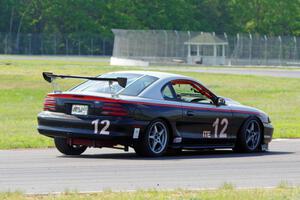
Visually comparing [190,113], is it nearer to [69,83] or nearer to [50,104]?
[50,104]

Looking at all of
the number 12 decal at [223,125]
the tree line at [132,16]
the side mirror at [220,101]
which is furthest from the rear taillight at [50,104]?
the tree line at [132,16]

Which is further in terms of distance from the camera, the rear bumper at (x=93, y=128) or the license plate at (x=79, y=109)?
the license plate at (x=79, y=109)

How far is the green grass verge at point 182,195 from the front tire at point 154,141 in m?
4.10

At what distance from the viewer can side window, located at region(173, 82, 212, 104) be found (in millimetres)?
16078

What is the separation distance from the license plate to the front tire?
933 millimetres

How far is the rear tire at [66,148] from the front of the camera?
1541cm

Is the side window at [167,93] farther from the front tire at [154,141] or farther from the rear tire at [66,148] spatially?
the rear tire at [66,148]

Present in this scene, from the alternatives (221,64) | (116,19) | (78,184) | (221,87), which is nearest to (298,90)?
(221,87)

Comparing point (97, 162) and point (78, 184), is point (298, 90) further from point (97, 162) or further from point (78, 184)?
point (78, 184)

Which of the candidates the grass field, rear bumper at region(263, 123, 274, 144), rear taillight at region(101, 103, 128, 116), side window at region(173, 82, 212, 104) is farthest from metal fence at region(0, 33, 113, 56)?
rear taillight at region(101, 103, 128, 116)

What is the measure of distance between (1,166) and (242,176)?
3.33 m

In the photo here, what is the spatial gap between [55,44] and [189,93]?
305 ft

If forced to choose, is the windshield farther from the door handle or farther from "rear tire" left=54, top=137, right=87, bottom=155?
"rear tire" left=54, top=137, right=87, bottom=155

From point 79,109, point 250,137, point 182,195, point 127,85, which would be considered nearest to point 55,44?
point 250,137
